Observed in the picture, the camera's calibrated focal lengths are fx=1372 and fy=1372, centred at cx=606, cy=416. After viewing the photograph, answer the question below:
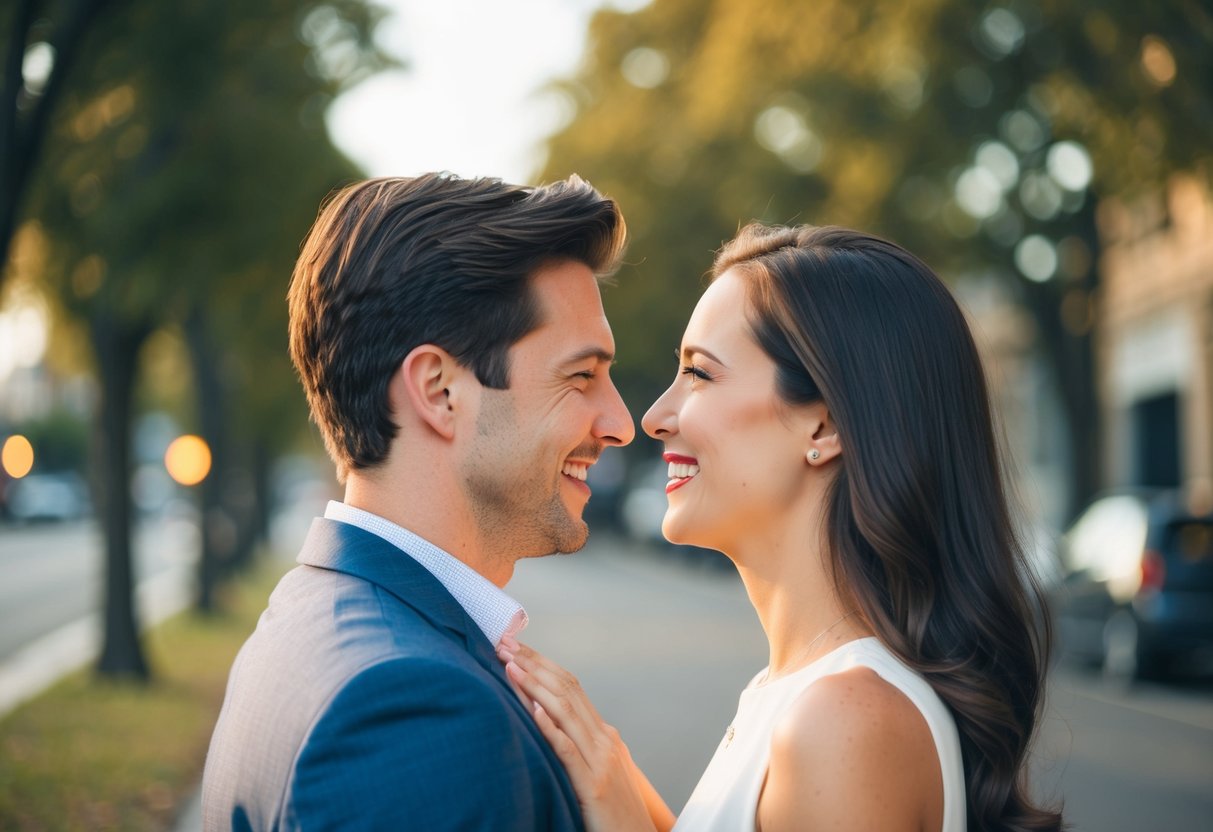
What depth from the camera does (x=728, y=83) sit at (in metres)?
15.3

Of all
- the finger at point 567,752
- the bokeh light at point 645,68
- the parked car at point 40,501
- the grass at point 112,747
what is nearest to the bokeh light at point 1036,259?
the bokeh light at point 645,68

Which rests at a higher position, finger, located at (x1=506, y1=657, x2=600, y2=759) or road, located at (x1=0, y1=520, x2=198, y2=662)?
finger, located at (x1=506, y1=657, x2=600, y2=759)

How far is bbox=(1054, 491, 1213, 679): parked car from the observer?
12.0 metres

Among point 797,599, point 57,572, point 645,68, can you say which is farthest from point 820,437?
point 57,572

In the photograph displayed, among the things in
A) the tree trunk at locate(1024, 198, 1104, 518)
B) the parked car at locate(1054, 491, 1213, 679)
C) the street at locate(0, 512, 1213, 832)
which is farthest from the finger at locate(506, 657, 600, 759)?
the tree trunk at locate(1024, 198, 1104, 518)

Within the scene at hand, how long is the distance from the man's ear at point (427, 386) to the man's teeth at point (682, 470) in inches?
26.2

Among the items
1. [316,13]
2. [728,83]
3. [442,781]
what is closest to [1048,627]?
[442,781]

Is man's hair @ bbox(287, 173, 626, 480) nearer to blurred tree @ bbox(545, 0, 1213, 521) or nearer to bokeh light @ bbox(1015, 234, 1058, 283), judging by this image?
blurred tree @ bbox(545, 0, 1213, 521)

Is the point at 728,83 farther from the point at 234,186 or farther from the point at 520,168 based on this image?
the point at 520,168

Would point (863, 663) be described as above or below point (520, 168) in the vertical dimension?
below

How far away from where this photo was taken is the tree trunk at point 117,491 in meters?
12.2

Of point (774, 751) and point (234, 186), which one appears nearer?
point (774, 751)

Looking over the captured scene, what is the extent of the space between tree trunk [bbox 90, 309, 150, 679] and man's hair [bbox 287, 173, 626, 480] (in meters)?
10.3

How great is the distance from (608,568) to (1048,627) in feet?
91.7
